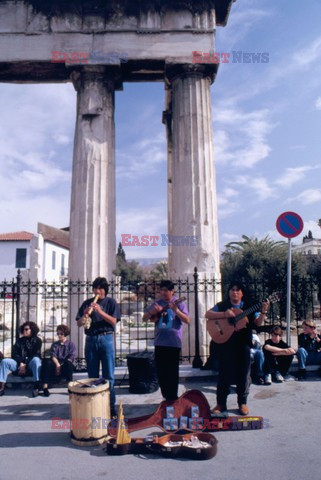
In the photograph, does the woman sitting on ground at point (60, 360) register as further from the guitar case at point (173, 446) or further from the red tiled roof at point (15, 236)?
the red tiled roof at point (15, 236)

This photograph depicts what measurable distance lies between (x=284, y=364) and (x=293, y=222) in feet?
8.63

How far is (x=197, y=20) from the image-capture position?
31.3ft

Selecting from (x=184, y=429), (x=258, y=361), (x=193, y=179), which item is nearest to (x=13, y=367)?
(x=184, y=429)

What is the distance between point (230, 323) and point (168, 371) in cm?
104

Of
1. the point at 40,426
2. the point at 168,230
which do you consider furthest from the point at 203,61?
the point at 40,426

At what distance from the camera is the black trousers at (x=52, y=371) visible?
20.0ft

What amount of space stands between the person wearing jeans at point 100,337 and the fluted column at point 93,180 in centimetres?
359

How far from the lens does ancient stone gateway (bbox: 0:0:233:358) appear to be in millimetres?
8923

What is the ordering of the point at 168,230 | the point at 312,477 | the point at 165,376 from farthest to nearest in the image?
the point at 168,230
the point at 165,376
the point at 312,477

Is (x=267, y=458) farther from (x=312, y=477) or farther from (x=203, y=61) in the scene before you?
(x=203, y=61)

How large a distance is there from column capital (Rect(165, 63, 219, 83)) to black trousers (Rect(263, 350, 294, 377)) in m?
7.06

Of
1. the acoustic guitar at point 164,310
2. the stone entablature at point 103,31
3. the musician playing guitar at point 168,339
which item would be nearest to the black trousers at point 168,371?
the musician playing guitar at point 168,339

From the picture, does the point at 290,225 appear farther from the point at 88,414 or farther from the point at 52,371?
the point at 52,371

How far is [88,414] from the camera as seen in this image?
405cm
